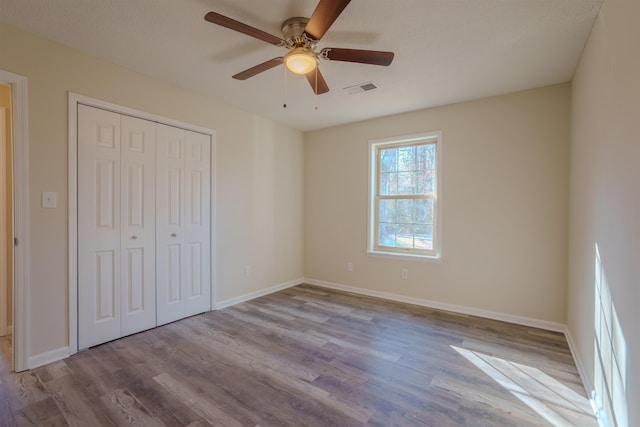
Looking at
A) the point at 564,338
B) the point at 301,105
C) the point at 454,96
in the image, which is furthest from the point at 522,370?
the point at 301,105

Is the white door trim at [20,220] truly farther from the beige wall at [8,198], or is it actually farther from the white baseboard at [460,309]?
the white baseboard at [460,309]

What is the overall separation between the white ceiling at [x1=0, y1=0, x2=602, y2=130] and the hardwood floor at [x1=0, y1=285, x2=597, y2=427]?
8.17ft

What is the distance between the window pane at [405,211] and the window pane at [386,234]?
0.15m

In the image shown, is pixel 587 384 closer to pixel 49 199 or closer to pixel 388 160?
pixel 388 160

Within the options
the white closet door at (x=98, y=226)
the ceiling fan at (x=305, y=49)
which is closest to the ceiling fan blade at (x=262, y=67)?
the ceiling fan at (x=305, y=49)

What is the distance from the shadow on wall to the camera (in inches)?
55.2

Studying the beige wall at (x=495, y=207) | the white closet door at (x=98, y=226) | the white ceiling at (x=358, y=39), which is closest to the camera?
the white ceiling at (x=358, y=39)

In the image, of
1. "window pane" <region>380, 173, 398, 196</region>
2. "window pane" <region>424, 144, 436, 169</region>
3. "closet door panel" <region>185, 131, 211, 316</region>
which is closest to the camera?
"closet door panel" <region>185, 131, 211, 316</region>

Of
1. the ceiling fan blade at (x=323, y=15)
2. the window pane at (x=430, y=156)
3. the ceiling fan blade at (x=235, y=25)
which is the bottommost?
the window pane at (x=430, y=156)

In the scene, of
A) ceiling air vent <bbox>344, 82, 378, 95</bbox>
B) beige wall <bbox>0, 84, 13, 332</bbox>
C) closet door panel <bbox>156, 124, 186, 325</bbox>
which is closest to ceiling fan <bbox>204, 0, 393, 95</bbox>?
ceiling air vent <bbox>344, 82, 378, 95</bbox>

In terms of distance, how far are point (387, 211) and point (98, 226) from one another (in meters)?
3.28

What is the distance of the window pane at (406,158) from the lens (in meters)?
3.89

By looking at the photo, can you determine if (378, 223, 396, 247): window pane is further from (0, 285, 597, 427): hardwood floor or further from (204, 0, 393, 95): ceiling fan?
(204, 0, 393, 95): ceiling fan

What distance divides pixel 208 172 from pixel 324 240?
80.9 inches
